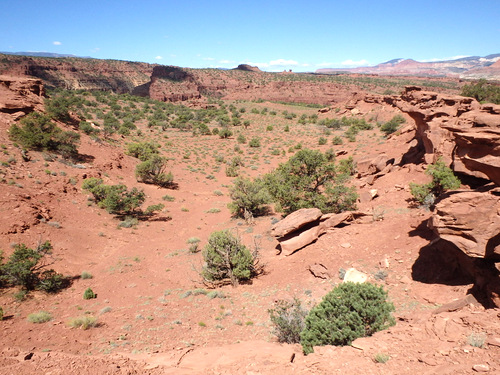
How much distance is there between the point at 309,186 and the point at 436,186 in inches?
250

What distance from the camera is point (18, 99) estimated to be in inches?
1053

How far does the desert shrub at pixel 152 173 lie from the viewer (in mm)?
25062

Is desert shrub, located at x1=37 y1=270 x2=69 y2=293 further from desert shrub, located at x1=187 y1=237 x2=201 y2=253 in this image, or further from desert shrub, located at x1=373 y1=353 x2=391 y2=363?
desert shrub, located at x1=373 y1=353 x2=391 y2=363

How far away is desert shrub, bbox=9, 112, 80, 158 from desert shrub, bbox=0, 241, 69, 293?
49.8 ft

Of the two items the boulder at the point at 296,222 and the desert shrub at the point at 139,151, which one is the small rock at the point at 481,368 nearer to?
the boulder at the point at 296,222

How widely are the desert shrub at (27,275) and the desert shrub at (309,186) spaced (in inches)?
433

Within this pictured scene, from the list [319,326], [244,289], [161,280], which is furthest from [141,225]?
[319,326]

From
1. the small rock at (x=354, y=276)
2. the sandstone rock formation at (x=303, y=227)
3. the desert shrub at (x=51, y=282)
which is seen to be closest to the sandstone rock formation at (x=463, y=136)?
the small rock at (x=354, y=276)

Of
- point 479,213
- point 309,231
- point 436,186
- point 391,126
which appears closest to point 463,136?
point 479,213

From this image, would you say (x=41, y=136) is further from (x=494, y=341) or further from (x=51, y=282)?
(x=494, y=341)

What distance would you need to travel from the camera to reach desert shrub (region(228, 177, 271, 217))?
1839 centimetres

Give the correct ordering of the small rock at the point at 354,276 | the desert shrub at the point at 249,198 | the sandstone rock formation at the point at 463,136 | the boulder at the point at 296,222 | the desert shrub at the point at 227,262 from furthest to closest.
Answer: the desert shrub at the point at 249,198, the boulder at the point at 296,222, the desert shrub at the point at 227,262, the small rock at the point at 354,276, the sandstone rock formation at the point at 463,136

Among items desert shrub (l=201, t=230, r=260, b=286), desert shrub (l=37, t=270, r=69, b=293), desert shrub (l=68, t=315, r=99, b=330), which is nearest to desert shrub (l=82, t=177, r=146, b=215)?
desert shrub (l=37, t=270, r=69, b=293)

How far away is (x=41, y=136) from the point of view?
23.3 metres
